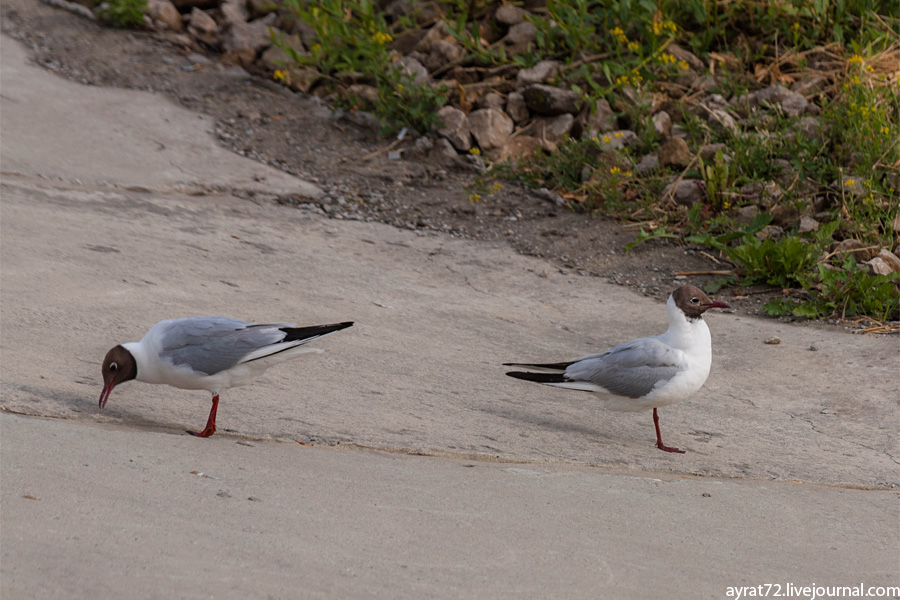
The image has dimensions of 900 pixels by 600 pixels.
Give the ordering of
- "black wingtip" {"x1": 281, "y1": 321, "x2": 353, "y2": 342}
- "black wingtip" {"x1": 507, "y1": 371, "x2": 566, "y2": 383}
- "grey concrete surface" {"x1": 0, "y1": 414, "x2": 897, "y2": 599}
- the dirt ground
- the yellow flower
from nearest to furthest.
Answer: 1. "grey concrete surface" {"x1": 0, "y1": 414, "x2": 897, "y2": 599}
2. "black wingtip" {"x1": 281, "y1": 321, "x2": 353, "y2": 342}
3. "black wingtip" {"x1": 507, "y1": 371, "x2": 566, "y2": 383}
4. the dirt ground
5. the yellow flower

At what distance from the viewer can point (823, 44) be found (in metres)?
8.31

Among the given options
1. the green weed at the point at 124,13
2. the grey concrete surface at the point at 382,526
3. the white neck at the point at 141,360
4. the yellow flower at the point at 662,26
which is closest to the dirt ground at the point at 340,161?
the green weed at the point at 124,13

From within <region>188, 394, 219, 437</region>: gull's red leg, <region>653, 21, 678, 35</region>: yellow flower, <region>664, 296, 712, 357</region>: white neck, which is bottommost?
<region>188, 394, 219, 437</region>: gull's red leg

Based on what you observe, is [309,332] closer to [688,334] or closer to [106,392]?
[106,392]

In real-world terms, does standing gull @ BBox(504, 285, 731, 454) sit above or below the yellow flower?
below

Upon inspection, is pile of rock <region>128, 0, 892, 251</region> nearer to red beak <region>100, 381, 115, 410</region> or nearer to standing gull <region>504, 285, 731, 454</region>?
standing gull <region>504, 285, 731, 454</region>

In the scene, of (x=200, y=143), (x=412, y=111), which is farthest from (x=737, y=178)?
(x=200, y=143)

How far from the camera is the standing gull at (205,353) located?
12.1ft

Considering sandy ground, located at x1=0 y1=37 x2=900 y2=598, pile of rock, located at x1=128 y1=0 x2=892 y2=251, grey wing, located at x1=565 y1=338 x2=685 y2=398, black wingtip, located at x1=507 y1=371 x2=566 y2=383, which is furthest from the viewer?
pile of rock, located at x1=128 y1=0 x2=892 y2=251

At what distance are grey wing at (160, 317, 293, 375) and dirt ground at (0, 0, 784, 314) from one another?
3.26 m

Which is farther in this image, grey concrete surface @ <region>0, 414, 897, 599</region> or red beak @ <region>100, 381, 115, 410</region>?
red beak @ <region>100, 381, 115, 410</region>

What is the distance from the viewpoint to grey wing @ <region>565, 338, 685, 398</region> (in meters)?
4.09

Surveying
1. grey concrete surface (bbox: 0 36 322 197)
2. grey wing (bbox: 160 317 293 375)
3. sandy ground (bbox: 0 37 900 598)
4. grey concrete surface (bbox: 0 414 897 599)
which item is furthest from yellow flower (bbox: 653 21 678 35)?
grey wing (bbox: 160 317 293 375)

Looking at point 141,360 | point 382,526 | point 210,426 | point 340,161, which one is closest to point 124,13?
point 340,161
